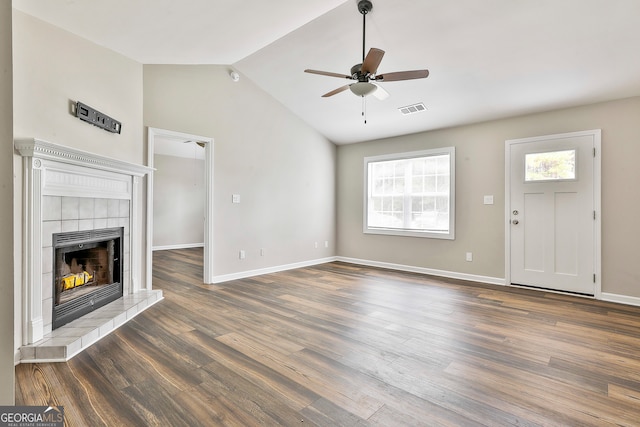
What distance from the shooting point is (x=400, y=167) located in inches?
226

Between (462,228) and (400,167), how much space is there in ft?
5.29

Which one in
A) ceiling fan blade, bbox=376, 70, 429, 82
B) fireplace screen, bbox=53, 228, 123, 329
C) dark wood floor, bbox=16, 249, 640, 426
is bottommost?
dark wood floor, bbox=16, 249, 640, 426

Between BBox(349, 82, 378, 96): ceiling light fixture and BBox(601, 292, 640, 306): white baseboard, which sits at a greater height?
BBox(349, 82, 378, 96): ceiling light fixture

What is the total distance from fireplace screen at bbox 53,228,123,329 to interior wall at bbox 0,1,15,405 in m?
2.26

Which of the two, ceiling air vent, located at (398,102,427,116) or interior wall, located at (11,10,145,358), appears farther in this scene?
ceiling air vent, located at (398,102,427,116)

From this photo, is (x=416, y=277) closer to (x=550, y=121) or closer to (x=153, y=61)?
(x=550, y=121)

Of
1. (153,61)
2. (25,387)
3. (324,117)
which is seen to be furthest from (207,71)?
(25,387)

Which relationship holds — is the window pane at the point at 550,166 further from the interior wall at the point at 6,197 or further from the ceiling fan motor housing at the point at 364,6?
the interior wall at the point at 6,197

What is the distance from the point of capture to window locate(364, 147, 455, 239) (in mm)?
5141

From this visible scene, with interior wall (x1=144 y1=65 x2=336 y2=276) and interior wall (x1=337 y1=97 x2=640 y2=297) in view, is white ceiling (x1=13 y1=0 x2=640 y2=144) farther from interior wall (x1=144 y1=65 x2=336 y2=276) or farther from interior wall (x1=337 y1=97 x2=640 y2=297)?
interior wall (x1=144 y1=65 x2=336 y2=276)

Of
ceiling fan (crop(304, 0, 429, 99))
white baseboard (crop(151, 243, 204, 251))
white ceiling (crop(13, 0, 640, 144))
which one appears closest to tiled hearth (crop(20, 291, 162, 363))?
white ceiling (crop(13, 0, 640, 144))

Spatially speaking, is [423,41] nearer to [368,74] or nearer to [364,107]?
[368,74]

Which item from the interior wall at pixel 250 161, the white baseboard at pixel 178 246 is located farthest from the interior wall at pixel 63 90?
the white baseboard at pixel 178 246

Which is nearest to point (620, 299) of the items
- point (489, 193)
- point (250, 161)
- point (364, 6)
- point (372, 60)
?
point (489, 193)
